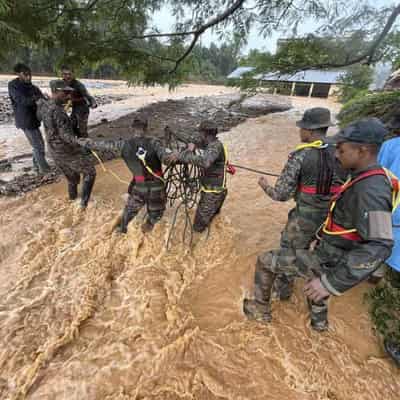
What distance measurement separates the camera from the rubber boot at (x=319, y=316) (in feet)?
7.55

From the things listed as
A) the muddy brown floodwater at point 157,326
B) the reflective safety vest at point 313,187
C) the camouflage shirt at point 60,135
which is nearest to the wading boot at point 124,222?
the muddy brown floodwater at point 157,326

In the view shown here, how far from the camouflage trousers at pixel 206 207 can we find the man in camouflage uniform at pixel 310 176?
1.20 m

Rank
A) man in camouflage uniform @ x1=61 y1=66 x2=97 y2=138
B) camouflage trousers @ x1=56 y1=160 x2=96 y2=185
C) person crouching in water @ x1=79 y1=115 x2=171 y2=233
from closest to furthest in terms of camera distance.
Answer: person crouching in water @ x1=79 y1=115 x2=171 y2=233
camouflage trousers @ x1=56 y1=160 x2=96 y2=185
man in camouflage uniform @ x1=61 y1=66 x2=97 y2=138

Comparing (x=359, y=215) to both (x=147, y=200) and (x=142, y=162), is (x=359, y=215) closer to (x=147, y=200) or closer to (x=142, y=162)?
(x=142, y=162)

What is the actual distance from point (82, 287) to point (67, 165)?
1.96 meters

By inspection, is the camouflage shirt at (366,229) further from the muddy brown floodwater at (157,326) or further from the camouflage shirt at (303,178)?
the muddy brown floodwater at (157,326)

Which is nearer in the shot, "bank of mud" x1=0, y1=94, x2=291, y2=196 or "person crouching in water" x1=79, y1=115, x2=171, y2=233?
"person crouching in water" x1=79, y1=115, x2=171, y2=233

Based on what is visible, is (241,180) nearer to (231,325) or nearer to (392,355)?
(231,325)

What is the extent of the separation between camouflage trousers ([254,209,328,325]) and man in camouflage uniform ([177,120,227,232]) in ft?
3.59

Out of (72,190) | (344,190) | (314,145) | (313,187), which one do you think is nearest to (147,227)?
(72,190)

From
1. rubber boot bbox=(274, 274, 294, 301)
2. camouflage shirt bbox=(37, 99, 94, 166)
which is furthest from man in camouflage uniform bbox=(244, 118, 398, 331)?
camouflage shirt bbox=(37, 99, 94, 166)

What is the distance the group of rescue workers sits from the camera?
140 cm

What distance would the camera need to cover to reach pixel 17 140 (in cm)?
723

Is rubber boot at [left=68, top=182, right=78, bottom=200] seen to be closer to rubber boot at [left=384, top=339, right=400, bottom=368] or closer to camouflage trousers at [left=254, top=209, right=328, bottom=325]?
camouflage trousers at [left=254, top=209, right=328, bottom=325]
